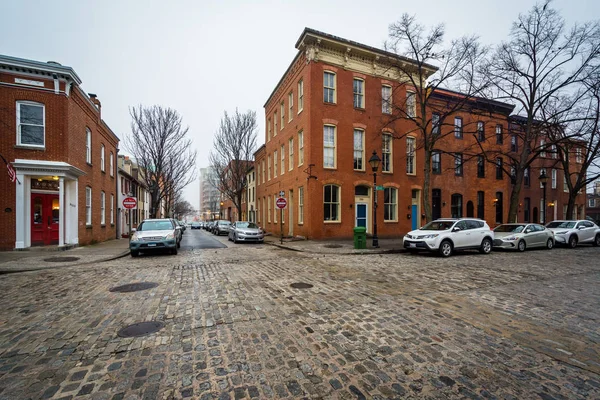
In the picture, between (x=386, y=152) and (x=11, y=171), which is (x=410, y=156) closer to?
(x=386, y=152)

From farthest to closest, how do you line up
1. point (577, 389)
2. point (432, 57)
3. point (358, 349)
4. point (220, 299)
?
1. point (432, 57)
2. point (220, 299)
3. point (358, 349)
4. point (577, 389)

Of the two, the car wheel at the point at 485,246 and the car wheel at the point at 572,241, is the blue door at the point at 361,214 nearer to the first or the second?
the car wheel at the point at 485,246

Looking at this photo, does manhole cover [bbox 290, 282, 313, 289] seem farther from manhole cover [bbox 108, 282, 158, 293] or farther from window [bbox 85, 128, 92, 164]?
window [bbox 85, 128, 92, 164]

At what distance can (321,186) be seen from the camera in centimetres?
1912

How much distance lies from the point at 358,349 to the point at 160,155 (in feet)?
73.3

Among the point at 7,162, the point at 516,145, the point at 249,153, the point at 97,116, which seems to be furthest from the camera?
the point at 249,153

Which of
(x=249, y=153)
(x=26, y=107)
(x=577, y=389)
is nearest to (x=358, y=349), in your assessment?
(x=577, y=389)

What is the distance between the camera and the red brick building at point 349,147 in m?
19.2

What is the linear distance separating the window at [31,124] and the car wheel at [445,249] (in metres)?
18.4

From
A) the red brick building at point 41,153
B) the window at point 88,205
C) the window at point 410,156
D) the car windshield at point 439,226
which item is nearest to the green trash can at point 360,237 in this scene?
the car windshield at point 439,226

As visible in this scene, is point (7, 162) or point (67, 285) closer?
point (67, 285)

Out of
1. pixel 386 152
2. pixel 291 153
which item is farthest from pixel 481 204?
pixel 291 153

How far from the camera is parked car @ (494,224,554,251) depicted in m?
14.7

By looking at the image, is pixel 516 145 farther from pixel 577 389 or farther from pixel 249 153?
pixel 577 389
